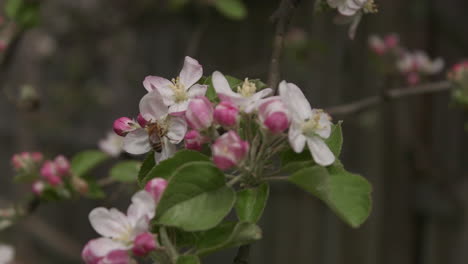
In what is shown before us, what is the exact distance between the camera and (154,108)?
87cm

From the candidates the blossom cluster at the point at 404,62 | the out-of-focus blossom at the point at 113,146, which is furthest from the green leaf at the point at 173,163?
the blossom cluster at the point at 404,62

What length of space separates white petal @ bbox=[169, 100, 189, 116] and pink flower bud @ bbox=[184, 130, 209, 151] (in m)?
0.04

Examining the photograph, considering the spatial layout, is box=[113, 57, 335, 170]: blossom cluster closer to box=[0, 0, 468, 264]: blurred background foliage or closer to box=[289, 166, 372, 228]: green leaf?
box=[289, 166, 372, 228]: green leaf

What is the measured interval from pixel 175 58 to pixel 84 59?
4.20 feet

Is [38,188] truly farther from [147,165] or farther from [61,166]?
[147,165]

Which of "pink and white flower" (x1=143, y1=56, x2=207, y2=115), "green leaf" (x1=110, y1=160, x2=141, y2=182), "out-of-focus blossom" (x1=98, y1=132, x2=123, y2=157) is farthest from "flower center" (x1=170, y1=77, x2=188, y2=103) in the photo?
"out-of-focus blossom" (x1=98, y1=132, x2=123, y2=157)

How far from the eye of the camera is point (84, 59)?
5.41m

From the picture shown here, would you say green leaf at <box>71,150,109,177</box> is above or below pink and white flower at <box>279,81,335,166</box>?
above

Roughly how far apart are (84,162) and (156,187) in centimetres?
107

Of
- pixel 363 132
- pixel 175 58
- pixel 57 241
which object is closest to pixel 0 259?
pixel 363 132

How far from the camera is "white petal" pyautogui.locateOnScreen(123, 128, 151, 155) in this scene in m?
0.89

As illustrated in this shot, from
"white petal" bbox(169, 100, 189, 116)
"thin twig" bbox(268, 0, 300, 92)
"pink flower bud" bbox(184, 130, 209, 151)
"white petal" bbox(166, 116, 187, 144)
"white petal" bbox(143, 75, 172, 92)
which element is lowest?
"pink flower bud" bbox(184, 130, 209, 151)

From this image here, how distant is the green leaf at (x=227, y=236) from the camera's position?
746 millimetres

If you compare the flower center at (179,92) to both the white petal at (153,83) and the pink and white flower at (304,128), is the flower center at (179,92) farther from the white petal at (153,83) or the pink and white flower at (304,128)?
the pink and white flower at (304,128)
